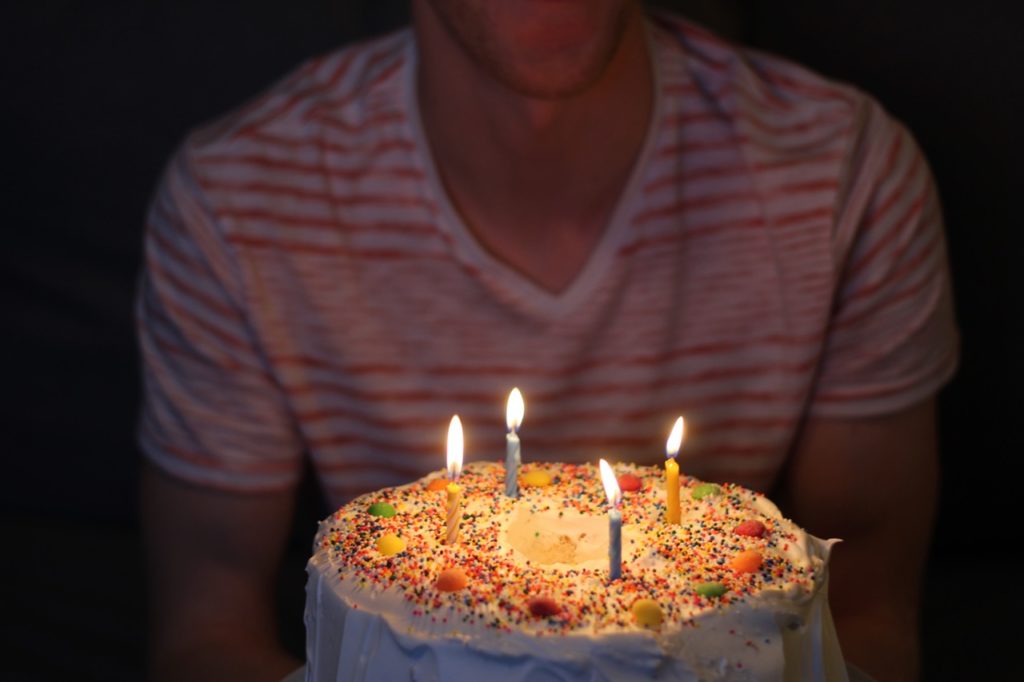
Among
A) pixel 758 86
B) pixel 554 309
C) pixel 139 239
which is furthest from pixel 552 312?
pixel 139 239

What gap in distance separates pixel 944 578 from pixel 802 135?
0.75m

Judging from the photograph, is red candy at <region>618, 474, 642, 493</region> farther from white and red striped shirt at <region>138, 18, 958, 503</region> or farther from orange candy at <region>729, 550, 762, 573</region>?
white and red striped shirt at <region>138, 18, 958, 503</region>

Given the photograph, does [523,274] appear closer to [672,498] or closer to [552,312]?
[552,312]

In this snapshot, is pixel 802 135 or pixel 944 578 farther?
pixel 944 578

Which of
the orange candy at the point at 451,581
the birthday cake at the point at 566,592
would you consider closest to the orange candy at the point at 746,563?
the birthday cake at the point at 566,592

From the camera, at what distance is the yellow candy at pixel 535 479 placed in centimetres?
116

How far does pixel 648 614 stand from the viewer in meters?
0.91

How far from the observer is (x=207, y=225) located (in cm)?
163

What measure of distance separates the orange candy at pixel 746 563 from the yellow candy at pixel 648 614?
3.7 inches

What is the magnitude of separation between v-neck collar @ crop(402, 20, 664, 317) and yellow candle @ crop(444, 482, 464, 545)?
583mm

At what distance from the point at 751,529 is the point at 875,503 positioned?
0.59 m

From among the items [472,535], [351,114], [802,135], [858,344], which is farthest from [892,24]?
[472,535]

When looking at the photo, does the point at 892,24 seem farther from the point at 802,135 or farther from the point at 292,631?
the point at 292,631

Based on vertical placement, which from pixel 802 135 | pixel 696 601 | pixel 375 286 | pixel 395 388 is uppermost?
pixel 802 135
